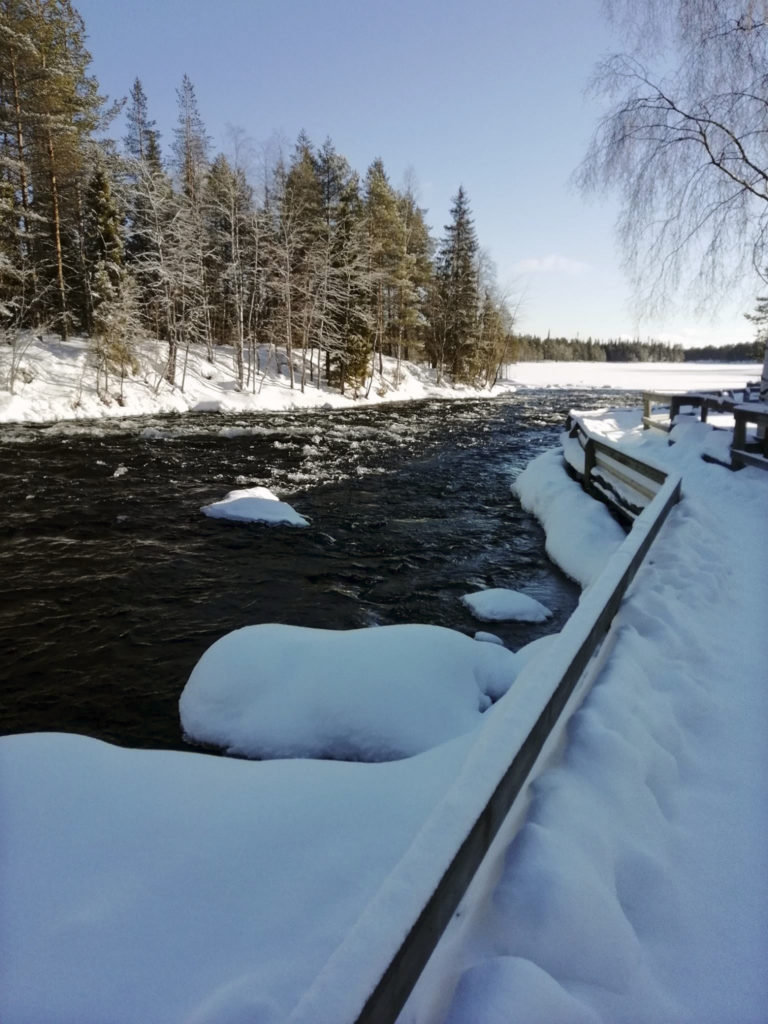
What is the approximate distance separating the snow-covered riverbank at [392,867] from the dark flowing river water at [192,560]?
4.82 ft

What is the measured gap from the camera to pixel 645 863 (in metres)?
1.81

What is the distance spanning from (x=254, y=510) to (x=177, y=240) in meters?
24.6

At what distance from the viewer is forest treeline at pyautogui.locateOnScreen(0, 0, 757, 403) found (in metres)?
23.5

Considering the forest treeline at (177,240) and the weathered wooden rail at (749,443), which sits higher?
the forest treeline at (177,240)

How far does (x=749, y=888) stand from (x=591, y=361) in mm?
162313

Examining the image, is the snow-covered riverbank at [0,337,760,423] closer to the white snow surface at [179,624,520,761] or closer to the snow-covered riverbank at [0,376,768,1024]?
the white snow surface at [179,624,520,761]

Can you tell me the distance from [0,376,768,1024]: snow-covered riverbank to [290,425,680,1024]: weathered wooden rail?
5 cm

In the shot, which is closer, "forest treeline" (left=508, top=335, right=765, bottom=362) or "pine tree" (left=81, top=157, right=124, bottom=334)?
"pine tree" (left=81, top=157, right=124, bottom=334)

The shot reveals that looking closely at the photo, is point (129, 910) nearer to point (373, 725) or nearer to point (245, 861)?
point (245, 861)

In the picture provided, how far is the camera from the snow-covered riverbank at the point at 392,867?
1.46 metres

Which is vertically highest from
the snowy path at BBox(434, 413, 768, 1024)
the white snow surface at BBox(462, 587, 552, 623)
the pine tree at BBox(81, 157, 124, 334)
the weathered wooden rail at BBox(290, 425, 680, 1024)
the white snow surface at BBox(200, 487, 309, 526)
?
the pine tree at BBox(81, 157, 124, 334)

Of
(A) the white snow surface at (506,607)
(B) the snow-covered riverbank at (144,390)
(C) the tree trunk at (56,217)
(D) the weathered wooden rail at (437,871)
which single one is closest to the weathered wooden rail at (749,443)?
(A) the white snow surface at (506,607)

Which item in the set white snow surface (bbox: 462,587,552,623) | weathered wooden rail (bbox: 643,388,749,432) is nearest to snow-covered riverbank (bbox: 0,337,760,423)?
weathered wooden rail (bbox: 643,388,749,432)

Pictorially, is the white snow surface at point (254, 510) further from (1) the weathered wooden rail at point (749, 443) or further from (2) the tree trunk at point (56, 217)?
(2) the tree trunk at point (56, 217)
